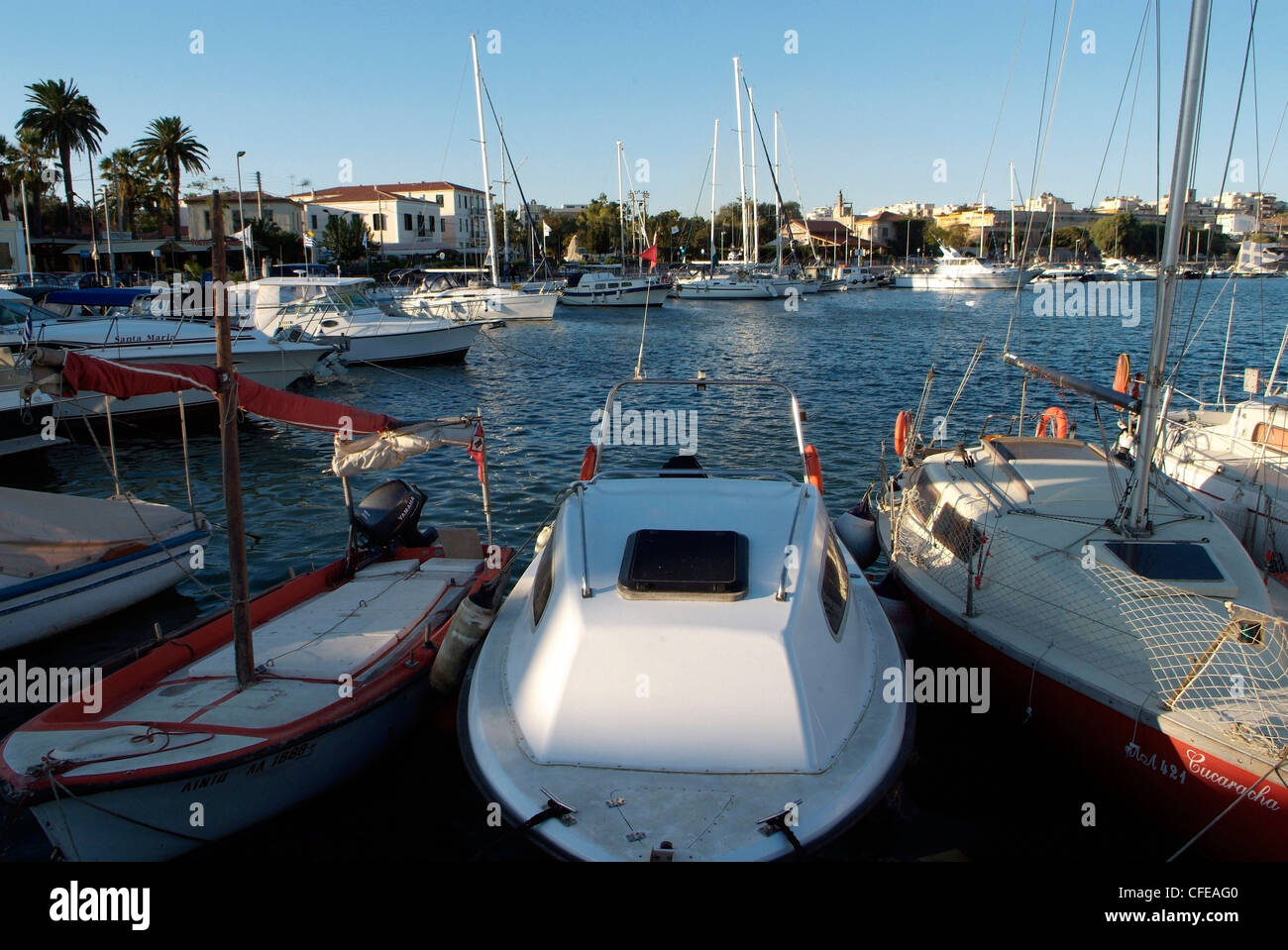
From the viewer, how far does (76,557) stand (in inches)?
383

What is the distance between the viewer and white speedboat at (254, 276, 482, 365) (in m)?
29.9

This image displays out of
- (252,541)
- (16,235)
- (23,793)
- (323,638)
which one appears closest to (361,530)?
(323,638)

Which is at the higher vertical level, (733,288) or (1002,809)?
(733,288)

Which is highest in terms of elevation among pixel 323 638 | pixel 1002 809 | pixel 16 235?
pixel 16 235

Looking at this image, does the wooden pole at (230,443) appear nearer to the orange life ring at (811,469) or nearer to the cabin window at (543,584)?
the cabin window at (543,584)

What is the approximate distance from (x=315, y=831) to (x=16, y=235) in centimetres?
6498

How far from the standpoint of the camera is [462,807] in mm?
6895

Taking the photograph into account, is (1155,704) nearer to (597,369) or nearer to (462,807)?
(462,807)

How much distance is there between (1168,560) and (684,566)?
4256 mm

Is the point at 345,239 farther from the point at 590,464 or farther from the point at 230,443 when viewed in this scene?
the point at 230,443

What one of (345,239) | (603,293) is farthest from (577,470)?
(345,239)

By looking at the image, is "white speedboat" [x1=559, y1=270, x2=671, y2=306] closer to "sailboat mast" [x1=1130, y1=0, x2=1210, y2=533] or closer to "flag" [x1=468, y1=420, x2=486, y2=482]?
"flag" [x1=468, y1=420, x2=486, y2=482]
